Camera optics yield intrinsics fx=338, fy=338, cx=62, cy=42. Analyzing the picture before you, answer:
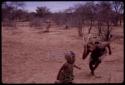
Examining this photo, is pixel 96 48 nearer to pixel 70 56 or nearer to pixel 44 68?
pixel 70 56

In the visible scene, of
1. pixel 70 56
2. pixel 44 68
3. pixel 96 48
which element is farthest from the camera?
pixel 44 68

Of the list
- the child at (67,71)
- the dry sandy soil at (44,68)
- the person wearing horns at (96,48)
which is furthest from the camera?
the dry sandy soil at (44,68)

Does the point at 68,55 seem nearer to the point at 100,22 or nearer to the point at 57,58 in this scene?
the point at 57,58

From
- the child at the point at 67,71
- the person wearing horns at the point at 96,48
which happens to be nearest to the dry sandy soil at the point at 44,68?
the person wearing horns at the point at 96,48

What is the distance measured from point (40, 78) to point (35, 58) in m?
2.65

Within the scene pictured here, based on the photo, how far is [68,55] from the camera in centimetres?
466

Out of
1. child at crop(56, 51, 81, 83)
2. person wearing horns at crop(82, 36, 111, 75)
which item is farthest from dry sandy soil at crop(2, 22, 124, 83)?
child at crop(56, 51, 81, 83)

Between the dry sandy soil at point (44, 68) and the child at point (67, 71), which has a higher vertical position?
the child at point (67, 71)

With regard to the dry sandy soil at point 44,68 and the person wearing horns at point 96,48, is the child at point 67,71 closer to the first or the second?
the person wearing horns at point 96,48

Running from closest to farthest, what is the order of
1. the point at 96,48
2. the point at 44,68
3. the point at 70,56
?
the point at 70,56 < the point at 96,48 < the point at 44,68

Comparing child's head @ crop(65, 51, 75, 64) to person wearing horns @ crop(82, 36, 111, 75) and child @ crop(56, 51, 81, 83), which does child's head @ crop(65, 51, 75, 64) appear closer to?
child @ crop(56, 51, 81, 83)

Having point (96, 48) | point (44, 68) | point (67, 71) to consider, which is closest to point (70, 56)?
point (67, 71)

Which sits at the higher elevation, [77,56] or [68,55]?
[68,55]

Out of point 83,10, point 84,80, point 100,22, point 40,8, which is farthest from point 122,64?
point 40,8
